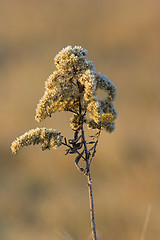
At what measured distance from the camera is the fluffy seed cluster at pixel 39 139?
149 cm

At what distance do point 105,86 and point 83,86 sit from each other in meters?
0.10

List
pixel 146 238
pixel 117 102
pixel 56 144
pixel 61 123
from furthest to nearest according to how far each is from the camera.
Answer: pixel 117 102 < pixel 61 123 < pixel 146 238 < pixel 56 144

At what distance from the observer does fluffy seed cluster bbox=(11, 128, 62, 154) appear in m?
1.49

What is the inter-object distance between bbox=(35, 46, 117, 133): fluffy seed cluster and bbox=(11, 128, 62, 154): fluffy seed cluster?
75mm

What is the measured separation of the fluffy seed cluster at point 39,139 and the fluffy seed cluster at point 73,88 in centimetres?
8

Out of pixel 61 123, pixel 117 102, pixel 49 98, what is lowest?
pixel 49 98

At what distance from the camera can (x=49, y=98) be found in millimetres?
1498

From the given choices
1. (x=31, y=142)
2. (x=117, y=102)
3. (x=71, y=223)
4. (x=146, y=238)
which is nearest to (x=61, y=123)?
(x=117, y=102)

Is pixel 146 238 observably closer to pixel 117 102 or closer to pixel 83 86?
pixel 83 86

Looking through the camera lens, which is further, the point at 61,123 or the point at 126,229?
the point at 61,123

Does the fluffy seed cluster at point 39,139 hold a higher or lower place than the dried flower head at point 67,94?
lower

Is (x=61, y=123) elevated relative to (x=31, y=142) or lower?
elevated

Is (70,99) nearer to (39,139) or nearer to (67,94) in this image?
(67,94)

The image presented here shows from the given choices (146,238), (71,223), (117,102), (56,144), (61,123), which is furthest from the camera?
(117,102)
